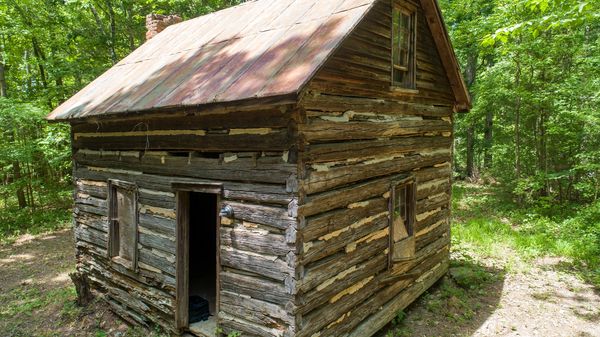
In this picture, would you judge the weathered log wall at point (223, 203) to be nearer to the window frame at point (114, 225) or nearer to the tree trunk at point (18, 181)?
the window frame at point (114, 225)

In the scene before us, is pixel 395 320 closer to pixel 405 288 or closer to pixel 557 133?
pixel 405 288

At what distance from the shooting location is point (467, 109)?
9109 millimetres

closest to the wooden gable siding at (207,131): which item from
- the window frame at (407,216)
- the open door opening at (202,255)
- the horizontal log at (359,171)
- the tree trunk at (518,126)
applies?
the horizontal log at (359,171)

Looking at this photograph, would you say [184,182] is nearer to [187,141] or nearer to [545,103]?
[187,141]

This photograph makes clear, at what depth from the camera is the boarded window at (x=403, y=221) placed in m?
6.82

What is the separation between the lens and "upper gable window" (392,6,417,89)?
22.4 feet

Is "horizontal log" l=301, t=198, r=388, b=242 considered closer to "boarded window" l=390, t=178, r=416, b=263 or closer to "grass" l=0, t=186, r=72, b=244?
"boarded window" l=390, t=178, r=416, b=263

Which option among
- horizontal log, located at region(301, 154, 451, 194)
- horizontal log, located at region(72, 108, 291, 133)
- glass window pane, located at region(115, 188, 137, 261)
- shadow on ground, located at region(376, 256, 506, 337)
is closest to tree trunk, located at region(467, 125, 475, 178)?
shadow on ground, located at region(376, 256, 506, 337)

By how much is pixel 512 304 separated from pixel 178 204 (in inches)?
280

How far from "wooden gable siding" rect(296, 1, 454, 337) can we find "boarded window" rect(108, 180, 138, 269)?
12.0 feet

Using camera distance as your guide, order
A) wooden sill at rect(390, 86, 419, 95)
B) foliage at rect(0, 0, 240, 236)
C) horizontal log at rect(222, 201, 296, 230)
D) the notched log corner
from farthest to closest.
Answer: foliage at rect(0, 0, 240, 236), the notched log corner, wooden sill at rect(390, 86, 419, 95), horizontal log at rect(222, 201, 296, 230)

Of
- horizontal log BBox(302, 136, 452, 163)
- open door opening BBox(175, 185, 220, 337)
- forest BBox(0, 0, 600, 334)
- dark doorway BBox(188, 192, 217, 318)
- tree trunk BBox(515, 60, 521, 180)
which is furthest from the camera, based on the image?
tree trunk BBox(515, 60, 521, 180)

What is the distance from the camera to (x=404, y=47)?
277 inches

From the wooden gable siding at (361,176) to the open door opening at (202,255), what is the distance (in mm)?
2543
